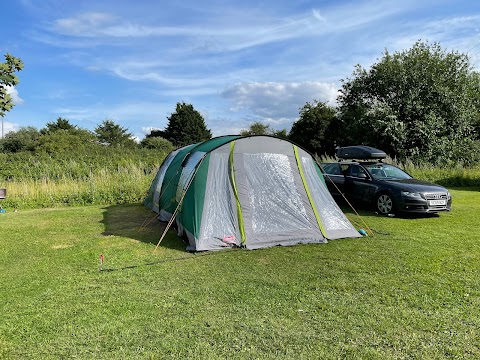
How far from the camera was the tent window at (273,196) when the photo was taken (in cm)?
599

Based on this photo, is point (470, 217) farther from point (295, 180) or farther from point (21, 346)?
point (21, 346)

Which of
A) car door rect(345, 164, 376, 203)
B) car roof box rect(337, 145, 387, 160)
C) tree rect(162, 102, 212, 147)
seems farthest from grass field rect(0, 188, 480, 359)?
tree rect(162, 102, 212, 147)

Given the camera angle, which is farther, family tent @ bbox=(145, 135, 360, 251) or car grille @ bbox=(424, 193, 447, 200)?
car grille @ bbox=(424, 193, 447, 200)

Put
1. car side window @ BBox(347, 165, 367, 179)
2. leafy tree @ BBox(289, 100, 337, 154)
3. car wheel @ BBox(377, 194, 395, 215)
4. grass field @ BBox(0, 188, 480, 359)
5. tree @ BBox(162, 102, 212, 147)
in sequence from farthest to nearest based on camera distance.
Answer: tree @ BBox(162, 102, 212, 147), leafy tree @ BBox(289, 100, 337, 154), car side window @ BBox(347, 165, 367, 179), car wheel @ BBox(377, 194, 395, 215), grass field @ BBox(0, 188, 480, 359)

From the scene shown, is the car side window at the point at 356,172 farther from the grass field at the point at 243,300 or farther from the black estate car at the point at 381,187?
the grass field at the point at 243,300

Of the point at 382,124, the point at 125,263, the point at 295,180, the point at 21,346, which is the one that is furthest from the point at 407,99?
the point at 21,346

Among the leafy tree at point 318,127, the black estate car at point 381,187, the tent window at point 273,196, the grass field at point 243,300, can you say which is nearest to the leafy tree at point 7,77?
the grass field at point 243,300

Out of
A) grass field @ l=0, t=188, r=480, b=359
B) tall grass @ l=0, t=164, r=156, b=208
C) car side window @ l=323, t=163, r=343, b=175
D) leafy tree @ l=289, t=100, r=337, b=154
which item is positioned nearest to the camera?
grass field @ l=0, t=188, r=480, b=359

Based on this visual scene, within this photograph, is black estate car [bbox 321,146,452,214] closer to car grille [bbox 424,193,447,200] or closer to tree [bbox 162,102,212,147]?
car grille [bbox 424,193,447,200]

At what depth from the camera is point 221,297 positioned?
385 cm

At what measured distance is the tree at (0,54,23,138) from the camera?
5632mm

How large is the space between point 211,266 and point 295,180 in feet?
7.71

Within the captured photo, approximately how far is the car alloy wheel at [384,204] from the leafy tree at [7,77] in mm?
7894

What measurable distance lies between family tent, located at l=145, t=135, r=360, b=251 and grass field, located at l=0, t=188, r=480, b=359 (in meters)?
0.29
